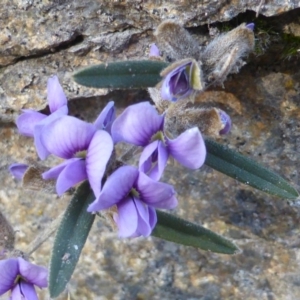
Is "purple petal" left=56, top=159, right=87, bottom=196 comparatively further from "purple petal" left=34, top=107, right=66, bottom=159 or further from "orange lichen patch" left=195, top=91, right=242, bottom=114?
"orange lichen patch" left=195, top=91, right=242, bottom=114

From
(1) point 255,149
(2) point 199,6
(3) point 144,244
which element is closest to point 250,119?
(1) point 255,149

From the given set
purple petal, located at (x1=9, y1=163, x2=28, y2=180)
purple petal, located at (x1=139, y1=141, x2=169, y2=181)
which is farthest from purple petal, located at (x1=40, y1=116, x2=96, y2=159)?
purple petal, located at (x1=9, y1=163, x2=28, y2=180)

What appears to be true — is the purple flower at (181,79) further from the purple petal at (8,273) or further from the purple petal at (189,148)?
the purple petal at (8,273)

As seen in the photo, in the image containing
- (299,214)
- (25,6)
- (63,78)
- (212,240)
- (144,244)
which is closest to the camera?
(212,240)

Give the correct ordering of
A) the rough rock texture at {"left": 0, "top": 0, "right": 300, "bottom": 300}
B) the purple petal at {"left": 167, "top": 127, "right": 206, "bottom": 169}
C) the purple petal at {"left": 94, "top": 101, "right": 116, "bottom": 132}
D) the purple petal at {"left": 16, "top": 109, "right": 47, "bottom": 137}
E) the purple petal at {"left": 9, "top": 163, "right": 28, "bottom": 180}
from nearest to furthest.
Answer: the purple petal at {"left": 167, "top": 127, "right": 206, "bottom": 169} → the purple petal at {"left": 94, "top": 101, "right": 116, "bottom": 132} → the purple petal at {"left": 16, "top": 109, "right": 47, "bottom": 137} → the purple petal at {"left": 9, "top": 163, "right": 28, "bottom": 180} → the rough rock texture at {"left": 0, "top": 0, "right": 300, "bottom": 300}

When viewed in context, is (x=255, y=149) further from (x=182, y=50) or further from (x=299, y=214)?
(x=182, y=50)
